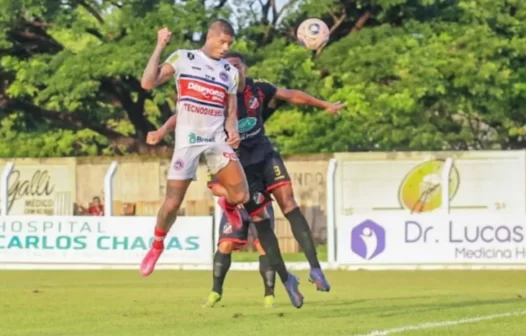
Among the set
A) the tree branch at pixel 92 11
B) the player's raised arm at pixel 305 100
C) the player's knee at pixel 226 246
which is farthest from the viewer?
the tree branch at pixel 92 11

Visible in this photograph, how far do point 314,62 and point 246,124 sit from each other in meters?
25.0

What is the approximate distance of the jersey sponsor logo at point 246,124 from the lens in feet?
42.3

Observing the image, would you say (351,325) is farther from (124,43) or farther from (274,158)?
(124,43)

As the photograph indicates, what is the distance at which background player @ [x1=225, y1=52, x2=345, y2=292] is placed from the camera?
12781 mm

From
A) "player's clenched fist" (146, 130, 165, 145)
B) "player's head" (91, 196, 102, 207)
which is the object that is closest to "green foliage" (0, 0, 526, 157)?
"player's head" (91, 196, 102, 207)

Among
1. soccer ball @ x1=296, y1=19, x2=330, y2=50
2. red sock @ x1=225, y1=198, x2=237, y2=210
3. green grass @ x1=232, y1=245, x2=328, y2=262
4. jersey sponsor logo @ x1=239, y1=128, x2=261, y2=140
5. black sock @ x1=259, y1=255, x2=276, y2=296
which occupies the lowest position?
green grass @ x1=232, y1=245, x2=328, y2=262

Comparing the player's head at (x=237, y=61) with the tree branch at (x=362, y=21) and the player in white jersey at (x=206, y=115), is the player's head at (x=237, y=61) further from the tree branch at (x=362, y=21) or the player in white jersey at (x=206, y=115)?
the tree branch at (x=362, y=21)

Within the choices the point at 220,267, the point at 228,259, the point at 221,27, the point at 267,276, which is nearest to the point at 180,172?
the point at 221,27

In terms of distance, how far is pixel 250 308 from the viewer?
13109 millimetres

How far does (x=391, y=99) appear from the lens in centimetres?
3662

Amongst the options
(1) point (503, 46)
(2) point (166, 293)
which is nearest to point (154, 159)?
(1) point (503, 46)

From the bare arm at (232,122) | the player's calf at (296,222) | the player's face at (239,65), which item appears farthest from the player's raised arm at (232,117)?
the player's calf at (296,222)

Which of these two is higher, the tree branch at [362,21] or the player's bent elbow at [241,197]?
the tree branch at [362,21]

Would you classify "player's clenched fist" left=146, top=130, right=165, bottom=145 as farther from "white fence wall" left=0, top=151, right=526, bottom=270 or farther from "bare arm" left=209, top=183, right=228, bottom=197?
"white fence wall" left=0, top=151, right=526, bottom=270
